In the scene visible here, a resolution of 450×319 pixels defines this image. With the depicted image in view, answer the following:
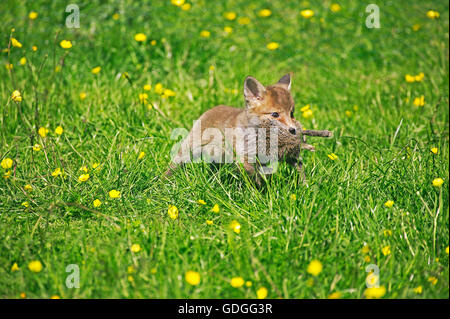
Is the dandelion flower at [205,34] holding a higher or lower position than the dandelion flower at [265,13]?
lower

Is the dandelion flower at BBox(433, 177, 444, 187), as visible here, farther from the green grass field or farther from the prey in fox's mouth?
the prey in fox's mouth

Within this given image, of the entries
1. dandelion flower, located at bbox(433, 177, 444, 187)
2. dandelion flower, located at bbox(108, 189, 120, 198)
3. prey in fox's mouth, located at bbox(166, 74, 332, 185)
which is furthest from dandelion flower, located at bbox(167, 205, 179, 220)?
dandelion flower, located at bbox(433, 177, 444, 187)

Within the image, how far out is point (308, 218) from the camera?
302cm

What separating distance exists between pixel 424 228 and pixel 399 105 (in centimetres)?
232

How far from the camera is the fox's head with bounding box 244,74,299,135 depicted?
11.9 feet

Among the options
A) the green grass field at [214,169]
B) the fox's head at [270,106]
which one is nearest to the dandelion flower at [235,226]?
the green grass field at [214,169]

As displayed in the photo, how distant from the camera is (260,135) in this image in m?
3.71

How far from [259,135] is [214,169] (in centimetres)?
51

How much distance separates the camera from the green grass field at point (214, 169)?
9.22ft

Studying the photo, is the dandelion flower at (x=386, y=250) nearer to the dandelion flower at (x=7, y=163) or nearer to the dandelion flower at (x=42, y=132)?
the dandelion flower at (x=7, y=163)

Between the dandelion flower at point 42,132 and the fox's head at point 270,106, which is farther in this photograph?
the dandelion flower at point 42,132

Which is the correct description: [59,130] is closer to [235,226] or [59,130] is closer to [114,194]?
[114,194]

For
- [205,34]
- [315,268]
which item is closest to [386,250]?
[315,268]

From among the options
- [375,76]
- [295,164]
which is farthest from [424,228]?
[375,76]
